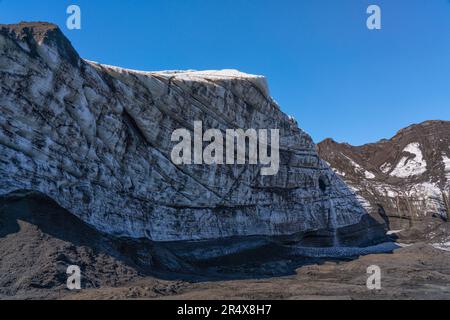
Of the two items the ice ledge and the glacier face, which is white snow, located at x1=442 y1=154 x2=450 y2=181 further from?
the ice ledge

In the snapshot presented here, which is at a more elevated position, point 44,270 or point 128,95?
point 128,95

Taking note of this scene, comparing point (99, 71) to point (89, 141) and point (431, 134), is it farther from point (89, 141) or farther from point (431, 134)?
point (431, 134)

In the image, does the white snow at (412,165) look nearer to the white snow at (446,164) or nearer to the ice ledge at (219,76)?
the white snow at (446,164)

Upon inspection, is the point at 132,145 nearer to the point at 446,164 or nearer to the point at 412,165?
the point at 412,165

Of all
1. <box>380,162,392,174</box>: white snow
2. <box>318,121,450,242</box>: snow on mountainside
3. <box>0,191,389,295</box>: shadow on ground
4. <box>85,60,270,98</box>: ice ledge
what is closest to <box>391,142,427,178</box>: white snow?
<box>318,121,450,242</box>: snow on mountainside

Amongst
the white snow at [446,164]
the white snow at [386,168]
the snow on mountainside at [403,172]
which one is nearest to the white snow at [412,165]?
the snow on mountainside at [403,172]

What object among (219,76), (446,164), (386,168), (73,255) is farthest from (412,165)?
(73,255)

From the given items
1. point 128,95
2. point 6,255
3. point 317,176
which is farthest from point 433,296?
point 317,176

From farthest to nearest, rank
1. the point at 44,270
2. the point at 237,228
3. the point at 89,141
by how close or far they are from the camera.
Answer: the point at 237,228
the point at 89,141
the point at 44,270
